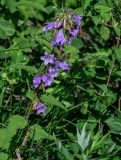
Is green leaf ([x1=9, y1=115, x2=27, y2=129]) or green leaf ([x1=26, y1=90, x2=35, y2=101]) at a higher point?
green leaf ([x1=26, y1=90, x2=35, y2=101])

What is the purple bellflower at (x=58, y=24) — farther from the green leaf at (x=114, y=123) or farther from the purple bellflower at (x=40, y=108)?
the green leaf at (x=114, y=123)

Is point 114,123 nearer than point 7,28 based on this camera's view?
Yes

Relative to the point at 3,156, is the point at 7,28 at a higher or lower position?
higher

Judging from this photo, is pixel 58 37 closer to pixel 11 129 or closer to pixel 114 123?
pixel 11 129

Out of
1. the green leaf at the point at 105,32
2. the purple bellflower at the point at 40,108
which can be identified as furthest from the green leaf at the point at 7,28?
the purple bellflower at the point at 40,108

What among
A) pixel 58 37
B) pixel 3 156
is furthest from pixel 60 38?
pixel 3 156

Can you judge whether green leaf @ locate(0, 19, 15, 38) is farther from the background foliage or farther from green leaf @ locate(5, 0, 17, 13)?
green leaf @ locate(5, 0, 17, 13)

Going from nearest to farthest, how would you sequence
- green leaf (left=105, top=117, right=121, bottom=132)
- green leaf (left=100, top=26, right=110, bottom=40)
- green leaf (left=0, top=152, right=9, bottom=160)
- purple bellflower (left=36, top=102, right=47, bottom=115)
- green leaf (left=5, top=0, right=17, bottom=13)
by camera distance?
green leaf (left=0, top=152, right=9, bottom=160)
purple bellflower (left=36, top=102, right=47, bottom=115)
green leaf (left=105, top=117, right=121, bottom=132)
green leaf (left=100, top=26, right=110, bottom=40)
green leaf (left=5, top=0, right=17, bottom=13)

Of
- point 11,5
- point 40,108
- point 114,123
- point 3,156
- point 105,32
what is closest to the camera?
point 3,156

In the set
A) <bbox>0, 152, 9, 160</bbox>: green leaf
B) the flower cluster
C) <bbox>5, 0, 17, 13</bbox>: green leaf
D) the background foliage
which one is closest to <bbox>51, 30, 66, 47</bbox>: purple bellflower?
the flower cluster
